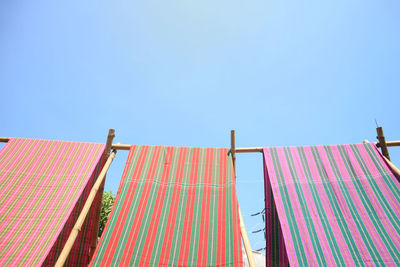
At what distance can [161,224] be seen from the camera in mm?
3605

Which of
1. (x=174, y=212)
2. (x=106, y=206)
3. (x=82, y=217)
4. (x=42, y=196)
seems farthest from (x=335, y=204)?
(x=106, y=206)

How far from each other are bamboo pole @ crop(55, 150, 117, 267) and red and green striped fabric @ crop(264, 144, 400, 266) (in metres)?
2.57

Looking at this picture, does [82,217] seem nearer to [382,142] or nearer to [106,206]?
[382,142]

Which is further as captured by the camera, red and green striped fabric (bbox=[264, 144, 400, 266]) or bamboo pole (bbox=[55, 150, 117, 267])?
red and green striped fabric (bbox=[264, 144, 400, 266])

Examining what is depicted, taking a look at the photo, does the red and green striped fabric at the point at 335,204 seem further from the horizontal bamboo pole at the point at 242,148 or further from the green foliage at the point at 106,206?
the green foliage at the point at 106,206

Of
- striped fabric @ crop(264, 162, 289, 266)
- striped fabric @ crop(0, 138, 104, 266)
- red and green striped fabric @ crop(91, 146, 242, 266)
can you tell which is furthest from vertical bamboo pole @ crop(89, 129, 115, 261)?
striped fabric @ crop(264, 162, 289, 266)

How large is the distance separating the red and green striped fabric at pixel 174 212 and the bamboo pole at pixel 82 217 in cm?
33

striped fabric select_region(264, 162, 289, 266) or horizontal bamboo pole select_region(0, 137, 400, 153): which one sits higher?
horizontal bamboo pole select_region(0, 137, 400, 153)

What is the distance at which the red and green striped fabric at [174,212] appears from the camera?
3.22 meters

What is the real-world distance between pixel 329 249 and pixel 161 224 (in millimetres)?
2115

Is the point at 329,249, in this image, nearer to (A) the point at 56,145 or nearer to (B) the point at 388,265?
(B) the point at 388,265

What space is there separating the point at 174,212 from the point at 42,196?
1930 millimetres

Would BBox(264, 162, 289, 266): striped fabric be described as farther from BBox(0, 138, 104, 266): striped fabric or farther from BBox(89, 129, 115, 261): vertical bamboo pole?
BBox(0, 138, 104, 266): striped fabric

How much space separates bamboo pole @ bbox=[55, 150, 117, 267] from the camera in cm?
300
